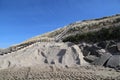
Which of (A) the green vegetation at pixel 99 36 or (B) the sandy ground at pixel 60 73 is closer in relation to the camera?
(B) the sandy ground at pixel 60 73

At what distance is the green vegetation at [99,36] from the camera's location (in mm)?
18264

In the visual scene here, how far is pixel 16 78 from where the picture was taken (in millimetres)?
14414

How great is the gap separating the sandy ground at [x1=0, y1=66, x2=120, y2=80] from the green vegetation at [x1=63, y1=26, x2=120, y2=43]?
14.8 feet

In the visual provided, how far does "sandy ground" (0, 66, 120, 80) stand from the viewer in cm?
1301

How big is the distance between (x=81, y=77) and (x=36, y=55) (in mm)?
4964

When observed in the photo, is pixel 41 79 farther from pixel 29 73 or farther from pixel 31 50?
pixel 31 50

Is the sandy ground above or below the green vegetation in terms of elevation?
below

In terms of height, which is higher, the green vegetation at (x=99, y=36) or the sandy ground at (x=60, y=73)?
the green vegetation at (x=99, y=36)

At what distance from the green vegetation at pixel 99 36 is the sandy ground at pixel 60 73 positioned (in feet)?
14.8

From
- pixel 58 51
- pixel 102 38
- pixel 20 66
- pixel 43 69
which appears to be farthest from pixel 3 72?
pixel 102 38

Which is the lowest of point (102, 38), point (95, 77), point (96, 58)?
point (95, 77)

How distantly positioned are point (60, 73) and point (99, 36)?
240 inches

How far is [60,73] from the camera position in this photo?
14031 millimetres

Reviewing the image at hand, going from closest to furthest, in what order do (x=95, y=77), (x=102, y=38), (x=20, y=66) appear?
(x=95, y=77) → (x=20, y=66) → (x=102, y=38)
